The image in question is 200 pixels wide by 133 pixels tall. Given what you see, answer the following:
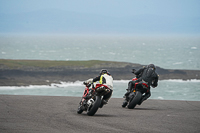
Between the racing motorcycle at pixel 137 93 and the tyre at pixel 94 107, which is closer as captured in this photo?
the tyre at pixel 94 107

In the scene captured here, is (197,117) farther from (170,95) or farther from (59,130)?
(170,95)

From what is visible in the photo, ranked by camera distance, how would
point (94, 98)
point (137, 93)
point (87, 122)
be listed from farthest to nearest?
point (137, 93)
point (94, 98)
point (87, 122)

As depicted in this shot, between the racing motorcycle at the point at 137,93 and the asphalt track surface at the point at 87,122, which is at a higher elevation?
the racing motorcycle at the point at 137,93

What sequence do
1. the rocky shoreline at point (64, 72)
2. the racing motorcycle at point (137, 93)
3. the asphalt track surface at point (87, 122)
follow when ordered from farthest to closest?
the rocky shoreline at point (64, 72) < the racing motorcycle at point (137, 93) < the asphalt track surface at point (87, 122)

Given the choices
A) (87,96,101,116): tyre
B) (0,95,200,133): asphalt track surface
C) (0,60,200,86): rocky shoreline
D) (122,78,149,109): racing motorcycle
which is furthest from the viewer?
(0,60,200,86): rocky shoreline

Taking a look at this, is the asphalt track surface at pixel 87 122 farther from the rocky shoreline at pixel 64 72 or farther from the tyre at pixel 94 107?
the rocky shoreline at pixel 64 72

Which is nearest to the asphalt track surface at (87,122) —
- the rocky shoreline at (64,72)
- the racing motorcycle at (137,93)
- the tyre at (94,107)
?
the tyre at (94,107)

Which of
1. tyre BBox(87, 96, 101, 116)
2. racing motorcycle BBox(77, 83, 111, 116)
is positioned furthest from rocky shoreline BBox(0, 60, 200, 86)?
tyre BBox(87, 96, 101, 116)

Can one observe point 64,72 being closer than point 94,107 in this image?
No

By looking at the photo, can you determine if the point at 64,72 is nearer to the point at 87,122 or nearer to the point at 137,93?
the point at 137,93

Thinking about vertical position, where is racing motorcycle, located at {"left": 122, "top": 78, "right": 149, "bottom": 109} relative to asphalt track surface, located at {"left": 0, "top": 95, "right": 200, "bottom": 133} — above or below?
above

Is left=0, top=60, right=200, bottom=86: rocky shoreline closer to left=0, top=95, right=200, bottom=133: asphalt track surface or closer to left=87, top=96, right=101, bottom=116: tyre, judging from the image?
left=0, top=95, right=200, bottom=133: asphalt track surface

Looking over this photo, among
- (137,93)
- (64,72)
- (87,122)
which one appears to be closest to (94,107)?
(87,122)

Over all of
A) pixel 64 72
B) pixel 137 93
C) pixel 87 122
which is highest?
pixel 137 93
